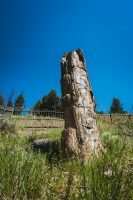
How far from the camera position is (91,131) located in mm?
6840

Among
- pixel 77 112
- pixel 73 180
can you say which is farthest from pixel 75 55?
pixel 73 180

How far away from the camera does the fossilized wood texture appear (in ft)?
21.4

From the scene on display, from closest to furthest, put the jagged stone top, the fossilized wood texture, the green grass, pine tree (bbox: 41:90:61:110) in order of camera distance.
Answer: the green grass < the fossilized wood texture < the jagged stone top < pine tree (bbox: 41:90:61:110)

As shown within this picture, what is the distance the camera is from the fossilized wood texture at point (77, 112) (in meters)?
6.53

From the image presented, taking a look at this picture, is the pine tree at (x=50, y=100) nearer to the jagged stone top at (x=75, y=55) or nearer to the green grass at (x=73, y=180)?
the jagged stone top at (x=75, y=55)

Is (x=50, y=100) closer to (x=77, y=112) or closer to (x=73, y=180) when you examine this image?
(x=77, y=112)

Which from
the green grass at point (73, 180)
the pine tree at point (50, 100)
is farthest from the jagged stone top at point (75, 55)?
the pine tree at point (50, 100)

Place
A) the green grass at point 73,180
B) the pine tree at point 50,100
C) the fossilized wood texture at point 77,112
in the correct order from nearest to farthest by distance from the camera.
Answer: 1. the green grass at point 73,180
2. the fossilized wood texture at point 77,112
3. the pine tree at point 50,100

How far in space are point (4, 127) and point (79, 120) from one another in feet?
31.8

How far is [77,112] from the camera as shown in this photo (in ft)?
23.2

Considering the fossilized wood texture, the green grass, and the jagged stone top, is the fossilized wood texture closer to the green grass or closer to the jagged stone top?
the jagged stone top

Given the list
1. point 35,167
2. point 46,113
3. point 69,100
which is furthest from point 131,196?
point 46,113

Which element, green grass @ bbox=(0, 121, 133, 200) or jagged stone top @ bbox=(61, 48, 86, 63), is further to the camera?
jagged stone top @ bbox=(61, 48, 86, 63)

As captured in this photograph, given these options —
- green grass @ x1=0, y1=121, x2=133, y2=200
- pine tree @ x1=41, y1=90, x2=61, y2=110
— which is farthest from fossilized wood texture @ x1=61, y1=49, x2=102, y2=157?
pine tree @ x1=41, y1=90, x2=61, y2=110
